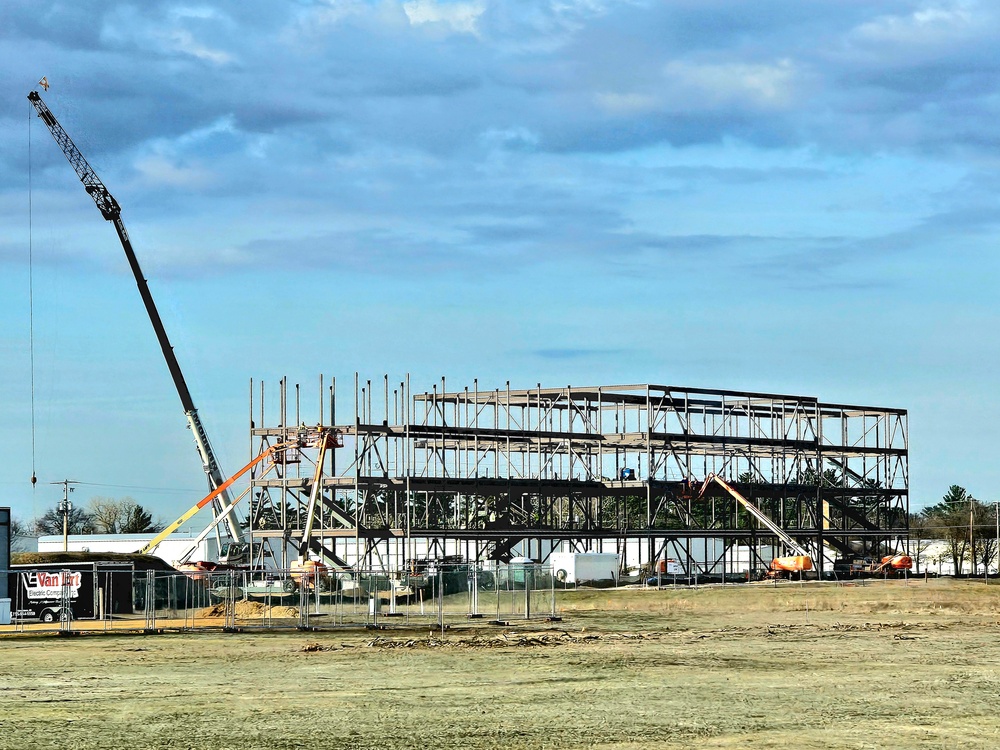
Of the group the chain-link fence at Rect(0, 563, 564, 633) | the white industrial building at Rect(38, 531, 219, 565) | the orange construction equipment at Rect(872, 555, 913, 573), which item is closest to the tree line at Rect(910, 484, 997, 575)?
the orange construction equipment at Rect(872, 555, 913, 573)

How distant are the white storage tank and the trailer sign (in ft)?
112

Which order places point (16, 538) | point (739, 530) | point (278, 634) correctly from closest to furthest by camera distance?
point (278, 634), point (739, 530), point (16, 538)

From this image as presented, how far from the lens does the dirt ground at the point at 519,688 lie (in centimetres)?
2097

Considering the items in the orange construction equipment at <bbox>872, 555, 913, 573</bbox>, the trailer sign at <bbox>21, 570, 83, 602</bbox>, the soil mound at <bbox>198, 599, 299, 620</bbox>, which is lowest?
the orange construction equipment at <bbox>872, 555, 913, 573</bbox>

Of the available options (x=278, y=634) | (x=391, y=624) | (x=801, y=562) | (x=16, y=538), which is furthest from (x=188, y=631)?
(x=16, y=538)

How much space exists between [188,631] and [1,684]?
17474 mm

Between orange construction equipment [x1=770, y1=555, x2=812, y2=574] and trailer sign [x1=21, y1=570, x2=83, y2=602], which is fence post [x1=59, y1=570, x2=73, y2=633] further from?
orange construction equipment [x1=770, y1=555, x2=812, y2=574]

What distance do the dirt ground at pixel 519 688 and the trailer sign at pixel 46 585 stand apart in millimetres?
7124

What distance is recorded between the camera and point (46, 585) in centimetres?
5278

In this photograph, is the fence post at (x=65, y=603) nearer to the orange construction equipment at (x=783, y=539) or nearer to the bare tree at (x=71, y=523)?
the orange construction equipment at (x=783, y=539)

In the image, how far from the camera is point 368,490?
Result: 7869 cm

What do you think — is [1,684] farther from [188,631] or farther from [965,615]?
[965,615]

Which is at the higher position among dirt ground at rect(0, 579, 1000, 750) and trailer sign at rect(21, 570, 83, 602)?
trailer sign at rect(21, 570, 83, 602)

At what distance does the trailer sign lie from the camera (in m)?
52.2
